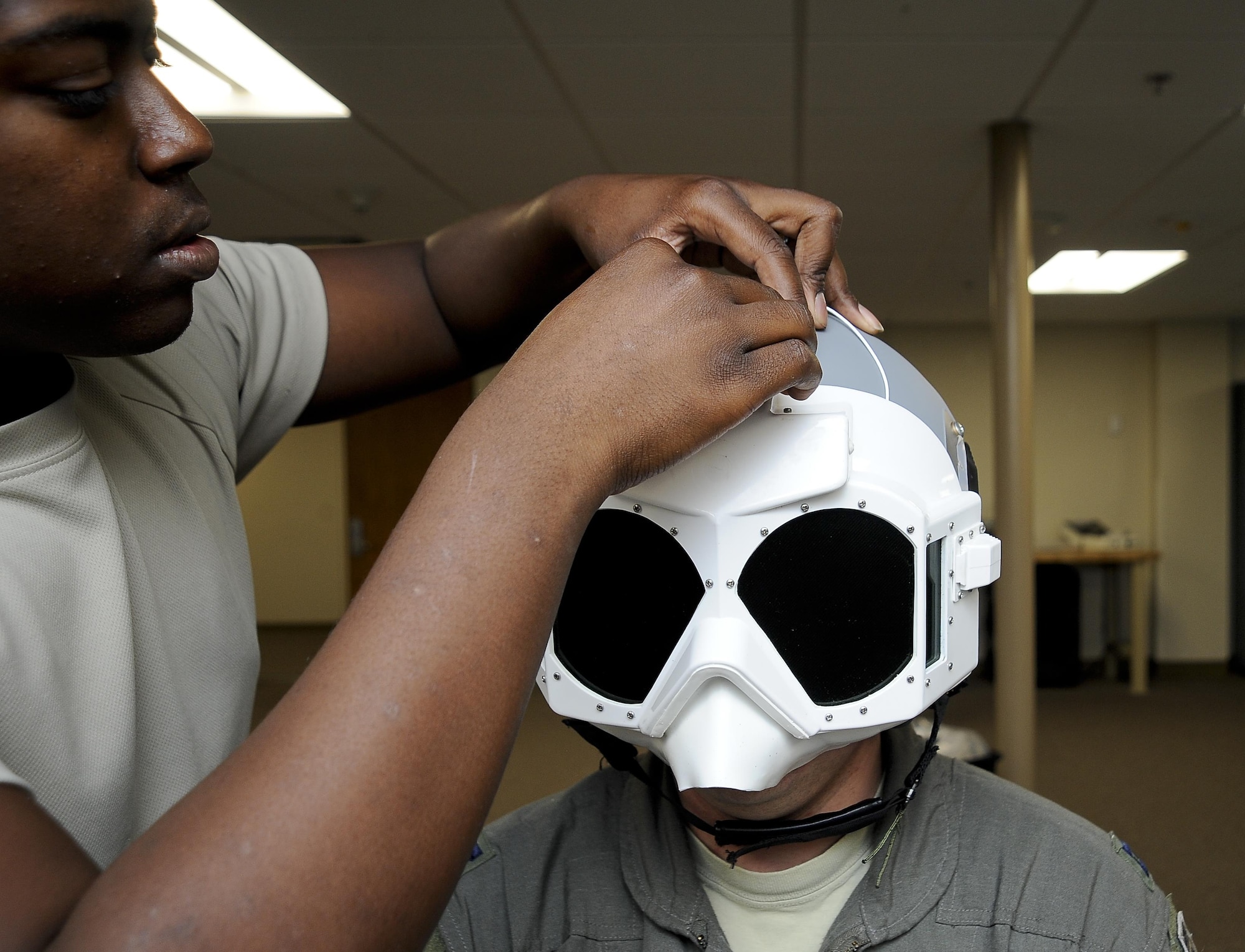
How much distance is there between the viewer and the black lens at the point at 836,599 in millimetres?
979

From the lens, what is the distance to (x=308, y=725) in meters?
0.49

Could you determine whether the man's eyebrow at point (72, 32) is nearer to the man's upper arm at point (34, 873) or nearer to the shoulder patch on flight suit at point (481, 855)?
the man's upper arm at point (34, 873)

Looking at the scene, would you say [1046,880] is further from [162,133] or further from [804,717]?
[162,133]

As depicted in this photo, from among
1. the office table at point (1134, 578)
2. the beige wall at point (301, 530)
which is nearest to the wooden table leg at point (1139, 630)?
the office table at point (1134, 578)

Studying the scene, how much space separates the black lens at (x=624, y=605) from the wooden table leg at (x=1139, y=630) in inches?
314

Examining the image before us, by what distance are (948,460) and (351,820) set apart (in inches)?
30.4

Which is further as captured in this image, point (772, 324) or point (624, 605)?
point (624, 605)

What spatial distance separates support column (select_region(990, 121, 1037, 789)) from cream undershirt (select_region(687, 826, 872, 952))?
3084 millimetres

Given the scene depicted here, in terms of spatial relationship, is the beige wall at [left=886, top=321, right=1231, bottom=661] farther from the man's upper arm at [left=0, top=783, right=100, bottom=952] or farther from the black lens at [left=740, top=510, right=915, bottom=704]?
the man's upper arm at [left=0, top=783, right=100, bottom=952]

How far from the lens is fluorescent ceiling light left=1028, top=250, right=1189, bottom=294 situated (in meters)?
6.23

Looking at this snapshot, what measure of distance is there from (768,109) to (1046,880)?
3.03m

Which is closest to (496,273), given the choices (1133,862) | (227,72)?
(1133,862)

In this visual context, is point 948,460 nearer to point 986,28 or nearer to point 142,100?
point 142,100

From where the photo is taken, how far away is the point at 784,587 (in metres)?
0.98
